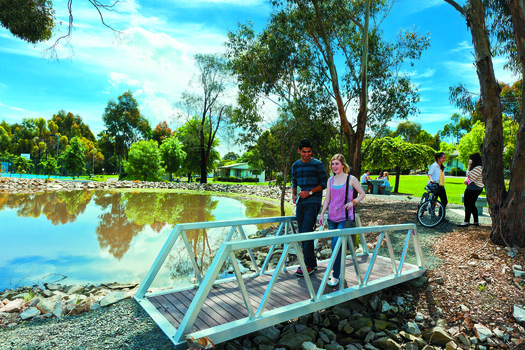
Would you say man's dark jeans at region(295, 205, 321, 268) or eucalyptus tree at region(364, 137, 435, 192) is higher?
eucalyptus tree at region(364, 137, 435, 192)

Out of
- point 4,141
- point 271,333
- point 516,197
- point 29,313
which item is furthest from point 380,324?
point 4,141

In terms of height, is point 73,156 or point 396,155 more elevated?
point 73,156

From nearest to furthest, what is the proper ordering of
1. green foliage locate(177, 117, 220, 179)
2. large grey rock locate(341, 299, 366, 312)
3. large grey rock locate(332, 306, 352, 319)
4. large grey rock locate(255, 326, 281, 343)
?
1. large grey rock locate(255, 326, 281, 343)
2. large grey rock locate(332, 306, 352, 319)
3. large grey rock locate(341, 299, 366, 312)
4. green foliage locate(177, 117, 220, 179)

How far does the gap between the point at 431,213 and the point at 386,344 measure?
18.1 ft

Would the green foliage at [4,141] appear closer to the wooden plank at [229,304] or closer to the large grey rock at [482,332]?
the wooden plank at [229,304]

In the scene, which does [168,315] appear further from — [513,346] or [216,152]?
[216,152]

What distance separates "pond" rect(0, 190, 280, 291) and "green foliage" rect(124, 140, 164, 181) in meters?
19.5

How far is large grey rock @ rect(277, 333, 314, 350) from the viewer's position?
3582mm

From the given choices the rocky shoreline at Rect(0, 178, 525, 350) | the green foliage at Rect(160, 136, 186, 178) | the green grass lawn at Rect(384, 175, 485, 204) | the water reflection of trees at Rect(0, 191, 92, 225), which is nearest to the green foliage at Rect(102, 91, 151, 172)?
the green foliage at Rect(160, 136, 186, 178)

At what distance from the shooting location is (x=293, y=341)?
3.64 m

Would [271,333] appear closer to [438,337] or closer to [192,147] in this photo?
[438,337]

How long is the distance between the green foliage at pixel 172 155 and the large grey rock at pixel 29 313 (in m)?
37.5

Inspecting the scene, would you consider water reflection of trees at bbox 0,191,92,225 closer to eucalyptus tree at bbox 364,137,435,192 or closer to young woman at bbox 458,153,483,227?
young woman at bbox 458,153,483,227

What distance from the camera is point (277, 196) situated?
25625mm
